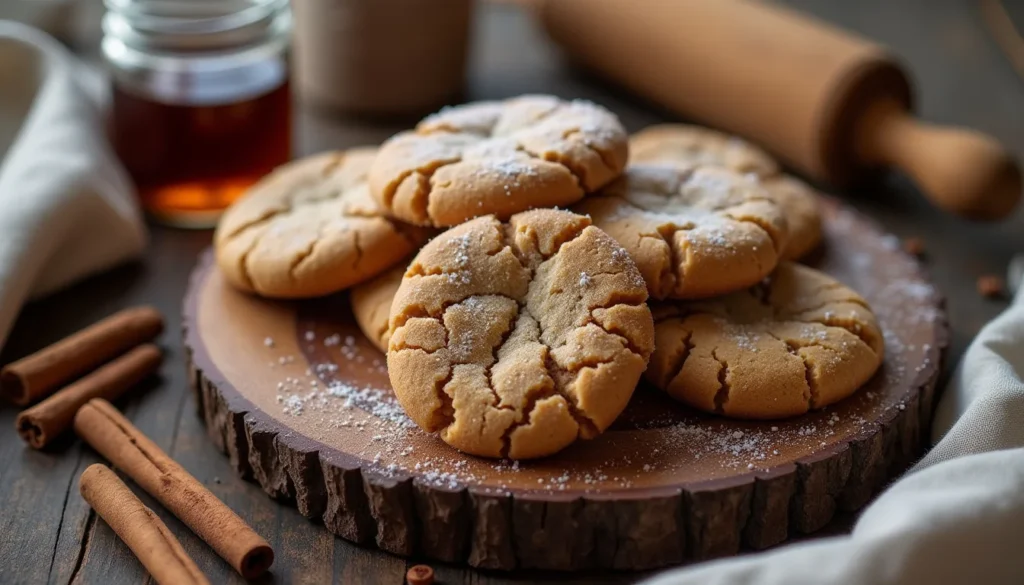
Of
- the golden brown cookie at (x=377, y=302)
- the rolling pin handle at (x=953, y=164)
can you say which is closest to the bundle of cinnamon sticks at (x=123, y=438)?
the golden brown cookie at (x=377, y=302)

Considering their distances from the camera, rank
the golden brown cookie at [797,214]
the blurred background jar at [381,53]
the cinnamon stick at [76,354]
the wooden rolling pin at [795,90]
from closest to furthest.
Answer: the cinnamon stick at [76,354]
the golden brown cookie at [797,214]
the wooden rolling pin at [795,90]
the blurred background jar at [381,53]

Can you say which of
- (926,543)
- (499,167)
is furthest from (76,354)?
(926,543)

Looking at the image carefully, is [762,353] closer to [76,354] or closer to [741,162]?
[741,162]

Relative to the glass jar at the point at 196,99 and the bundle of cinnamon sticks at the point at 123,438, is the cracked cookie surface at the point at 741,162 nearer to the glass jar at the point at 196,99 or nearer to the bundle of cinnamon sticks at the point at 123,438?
the glass jar at the point at 196,99

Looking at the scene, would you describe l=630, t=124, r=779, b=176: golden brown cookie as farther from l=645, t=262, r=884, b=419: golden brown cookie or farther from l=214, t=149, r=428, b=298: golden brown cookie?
l=214, t=149, r=428, b=298: golden brown cookie

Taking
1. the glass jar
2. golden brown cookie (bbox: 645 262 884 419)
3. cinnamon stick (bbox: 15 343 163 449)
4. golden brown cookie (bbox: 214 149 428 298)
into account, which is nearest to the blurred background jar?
the glass jar

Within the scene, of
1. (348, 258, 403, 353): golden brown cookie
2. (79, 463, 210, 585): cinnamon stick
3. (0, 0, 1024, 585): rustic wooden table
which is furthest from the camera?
(348, 258, 403, 353): golden brown cookie
